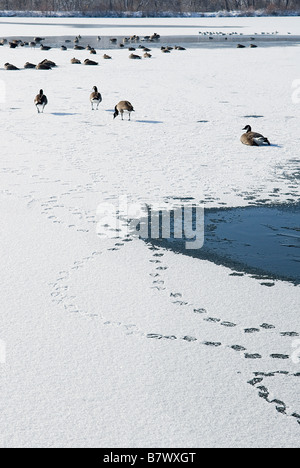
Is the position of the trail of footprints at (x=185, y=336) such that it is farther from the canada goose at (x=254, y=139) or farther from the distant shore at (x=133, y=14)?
the distant shore at (x=133, y=14)

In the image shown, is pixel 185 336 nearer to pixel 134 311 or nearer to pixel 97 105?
pixel 134 311

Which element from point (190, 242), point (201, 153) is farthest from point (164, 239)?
point (201, 153)

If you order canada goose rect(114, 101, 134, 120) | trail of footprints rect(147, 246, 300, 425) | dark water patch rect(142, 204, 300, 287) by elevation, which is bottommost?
trail of footprints rect(147, 246, 300, 425)

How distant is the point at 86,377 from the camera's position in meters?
3.09

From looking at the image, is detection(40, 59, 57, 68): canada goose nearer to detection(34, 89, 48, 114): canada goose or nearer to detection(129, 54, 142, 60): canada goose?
detection(129, 54, 142, 60): canada goose

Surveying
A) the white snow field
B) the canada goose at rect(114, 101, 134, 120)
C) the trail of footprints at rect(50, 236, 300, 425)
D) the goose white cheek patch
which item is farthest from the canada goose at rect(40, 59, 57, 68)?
the trail of footprints at rect(50, 236, 300, 425)

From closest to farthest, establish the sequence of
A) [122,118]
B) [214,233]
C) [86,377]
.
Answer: [86,377] → [214,233] → [122,118]

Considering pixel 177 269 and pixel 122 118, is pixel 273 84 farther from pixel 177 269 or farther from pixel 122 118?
pixel 177 269

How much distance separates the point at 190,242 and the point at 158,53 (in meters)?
22.2

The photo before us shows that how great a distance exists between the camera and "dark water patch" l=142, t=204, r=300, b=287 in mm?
4660

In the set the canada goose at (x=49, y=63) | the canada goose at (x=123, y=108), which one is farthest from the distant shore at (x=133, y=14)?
the canada goose at (x=123, y=108)

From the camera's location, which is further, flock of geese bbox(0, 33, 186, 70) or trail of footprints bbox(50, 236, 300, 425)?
flock of geese bbox(0, 33, 186, 70)

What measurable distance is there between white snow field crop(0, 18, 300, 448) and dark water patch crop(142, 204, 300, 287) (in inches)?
6.4

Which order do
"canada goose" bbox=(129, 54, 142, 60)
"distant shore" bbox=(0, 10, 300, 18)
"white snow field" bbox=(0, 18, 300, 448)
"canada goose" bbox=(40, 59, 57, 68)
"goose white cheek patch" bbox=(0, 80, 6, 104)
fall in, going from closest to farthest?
"white snow field" bbox=(0, 18, 300, 448)
"goose white cheek patch" bbox=(0, 80, 6, 104)
"canada goose" bbox=(40, 59, 57, 68)
"canada goose" bbox=(129, 54, 142, 60)
"distant shore" bbox=(0, 10, 300, 18)
